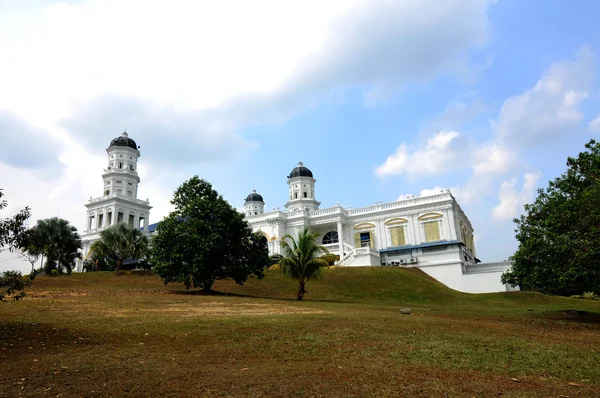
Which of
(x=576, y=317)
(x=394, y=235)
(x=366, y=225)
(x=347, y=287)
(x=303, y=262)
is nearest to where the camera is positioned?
(x=576, y=317)

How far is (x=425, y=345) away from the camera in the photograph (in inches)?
466

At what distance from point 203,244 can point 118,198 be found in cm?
4401

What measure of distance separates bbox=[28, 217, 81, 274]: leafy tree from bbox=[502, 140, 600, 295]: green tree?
42053mm

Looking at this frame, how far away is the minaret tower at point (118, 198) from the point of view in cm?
7069

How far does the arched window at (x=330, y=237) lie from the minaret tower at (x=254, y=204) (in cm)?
2885

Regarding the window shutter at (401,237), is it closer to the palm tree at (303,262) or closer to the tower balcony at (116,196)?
the palm tree at (303,262)

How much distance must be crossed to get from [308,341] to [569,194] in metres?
19.3

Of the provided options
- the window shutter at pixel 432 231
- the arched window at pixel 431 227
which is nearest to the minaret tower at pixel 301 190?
the arched window at pixel 431 227

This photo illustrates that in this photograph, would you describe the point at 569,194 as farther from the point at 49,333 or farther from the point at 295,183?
the point at 295,183

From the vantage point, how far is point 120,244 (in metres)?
47.7

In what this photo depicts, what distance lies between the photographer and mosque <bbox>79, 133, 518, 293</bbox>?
52.0 metres

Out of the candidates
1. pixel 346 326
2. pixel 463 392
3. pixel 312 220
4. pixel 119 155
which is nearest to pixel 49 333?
pixel 346 326

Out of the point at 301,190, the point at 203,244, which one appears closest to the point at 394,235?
the point at 301,190

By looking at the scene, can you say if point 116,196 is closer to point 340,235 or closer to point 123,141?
point 123,141
